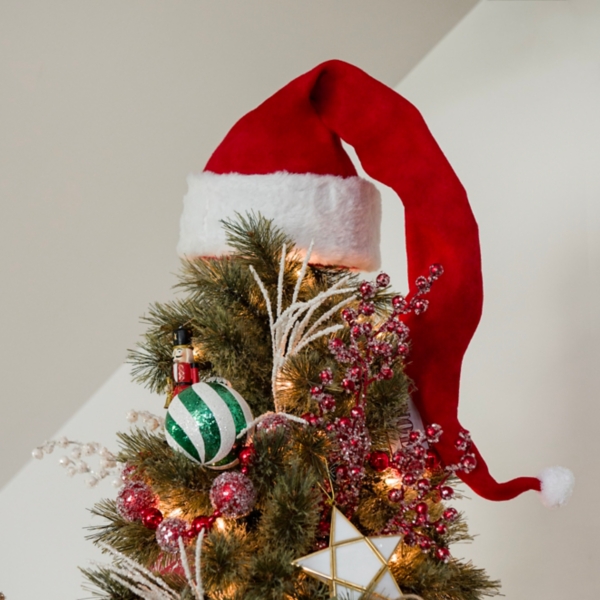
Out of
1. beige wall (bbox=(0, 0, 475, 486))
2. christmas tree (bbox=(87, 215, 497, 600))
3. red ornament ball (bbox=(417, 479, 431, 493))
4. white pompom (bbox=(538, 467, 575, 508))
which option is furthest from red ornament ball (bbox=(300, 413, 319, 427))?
beige wall (bbox=(0, 0, 475, 486))

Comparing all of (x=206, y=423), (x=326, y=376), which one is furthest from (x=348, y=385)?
(x=206, y=423)

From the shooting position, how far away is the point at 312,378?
624 mm

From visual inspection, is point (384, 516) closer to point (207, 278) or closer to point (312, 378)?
point (312, 378)

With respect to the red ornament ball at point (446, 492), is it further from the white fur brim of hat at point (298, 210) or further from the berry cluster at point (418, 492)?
the white fur brim of hat at point (298, 210)

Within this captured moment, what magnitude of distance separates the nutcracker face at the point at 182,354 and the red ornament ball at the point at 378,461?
192mm

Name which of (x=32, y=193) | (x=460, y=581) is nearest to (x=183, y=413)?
(x=460, y=581)

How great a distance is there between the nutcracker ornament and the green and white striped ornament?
0.21 ft

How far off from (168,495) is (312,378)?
0.16 m

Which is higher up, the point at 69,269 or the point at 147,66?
the point at 147,66

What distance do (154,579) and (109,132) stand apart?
76 cm

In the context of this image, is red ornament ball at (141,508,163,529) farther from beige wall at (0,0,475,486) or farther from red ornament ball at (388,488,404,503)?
beige wall at (0,0,475,486)

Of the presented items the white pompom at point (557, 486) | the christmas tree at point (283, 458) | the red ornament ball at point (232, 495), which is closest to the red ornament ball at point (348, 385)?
the christmas tree at point (283, 458)

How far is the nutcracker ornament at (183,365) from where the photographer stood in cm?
66

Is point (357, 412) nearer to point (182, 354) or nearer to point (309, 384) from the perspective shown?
point (309, 384)
